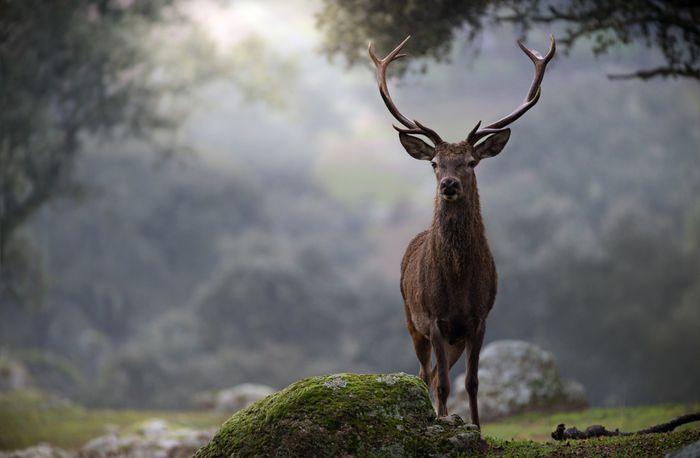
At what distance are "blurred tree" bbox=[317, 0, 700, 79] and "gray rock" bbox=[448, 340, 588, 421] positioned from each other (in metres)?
5.28

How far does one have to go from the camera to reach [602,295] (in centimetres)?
3167

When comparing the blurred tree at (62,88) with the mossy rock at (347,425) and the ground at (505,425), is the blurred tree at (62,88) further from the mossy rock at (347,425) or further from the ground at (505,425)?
the mossy rock at (347,425)

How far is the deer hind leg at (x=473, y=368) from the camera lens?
26.6ft

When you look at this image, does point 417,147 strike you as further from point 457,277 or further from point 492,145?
point 457,277

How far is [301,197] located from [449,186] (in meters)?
46.4

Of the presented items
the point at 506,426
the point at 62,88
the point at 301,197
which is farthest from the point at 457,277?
the point at 301,197

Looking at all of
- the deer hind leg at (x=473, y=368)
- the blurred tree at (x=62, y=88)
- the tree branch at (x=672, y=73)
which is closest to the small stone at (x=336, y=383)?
the deer hind leg at (x=473, y=368)

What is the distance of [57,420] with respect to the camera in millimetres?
19719

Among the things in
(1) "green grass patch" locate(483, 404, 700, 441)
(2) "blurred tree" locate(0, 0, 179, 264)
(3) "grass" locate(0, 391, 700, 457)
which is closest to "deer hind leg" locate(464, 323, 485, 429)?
(3) "grass" locate(0, 391, 700, 457)

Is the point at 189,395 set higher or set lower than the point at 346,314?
lower

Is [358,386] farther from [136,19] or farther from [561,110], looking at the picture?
[561,110]

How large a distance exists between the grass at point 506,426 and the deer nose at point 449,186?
2.29 metres

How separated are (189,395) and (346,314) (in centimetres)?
861

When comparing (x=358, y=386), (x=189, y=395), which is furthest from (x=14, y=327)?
(x=358, y=386)
